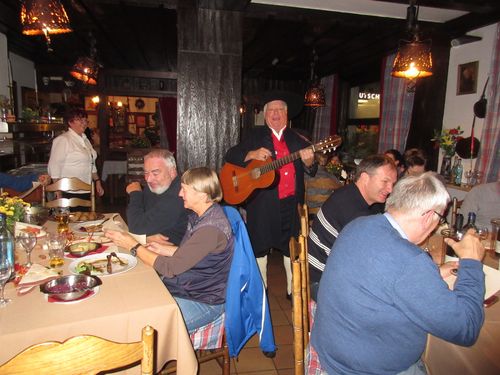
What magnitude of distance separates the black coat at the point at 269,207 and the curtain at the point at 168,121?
5.97 m

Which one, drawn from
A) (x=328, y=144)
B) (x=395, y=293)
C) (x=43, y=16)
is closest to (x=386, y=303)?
(x=395, y=293)

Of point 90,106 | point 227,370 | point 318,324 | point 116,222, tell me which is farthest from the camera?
point 90,106

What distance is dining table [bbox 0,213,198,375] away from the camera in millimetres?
1216

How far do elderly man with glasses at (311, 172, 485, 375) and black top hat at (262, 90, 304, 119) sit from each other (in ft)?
6.41

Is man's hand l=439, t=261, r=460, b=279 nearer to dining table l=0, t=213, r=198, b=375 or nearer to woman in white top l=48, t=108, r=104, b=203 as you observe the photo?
dining table l=0, t=213, r=198, b=375

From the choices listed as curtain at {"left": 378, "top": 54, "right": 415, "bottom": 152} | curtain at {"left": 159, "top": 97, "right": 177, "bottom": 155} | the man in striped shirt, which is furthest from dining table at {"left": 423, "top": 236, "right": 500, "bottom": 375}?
curtain at {"left": 159, "top": 97, "right": 177, "bottom": 155}

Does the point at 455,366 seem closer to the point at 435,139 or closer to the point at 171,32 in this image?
the point at 435,139

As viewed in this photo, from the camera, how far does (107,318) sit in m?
1.31

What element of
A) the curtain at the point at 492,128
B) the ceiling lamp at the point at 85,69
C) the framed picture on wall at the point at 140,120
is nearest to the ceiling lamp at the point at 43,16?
the ceiling lamp at the point at 85,69

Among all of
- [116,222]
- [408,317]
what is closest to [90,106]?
[116,222]

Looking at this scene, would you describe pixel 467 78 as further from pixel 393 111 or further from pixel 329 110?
pixel 329 110

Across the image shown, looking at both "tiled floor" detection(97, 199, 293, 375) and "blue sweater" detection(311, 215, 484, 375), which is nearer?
"blue sweater" detection(311, 215, 484, 375)

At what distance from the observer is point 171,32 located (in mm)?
5203

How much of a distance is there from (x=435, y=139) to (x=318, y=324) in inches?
161
